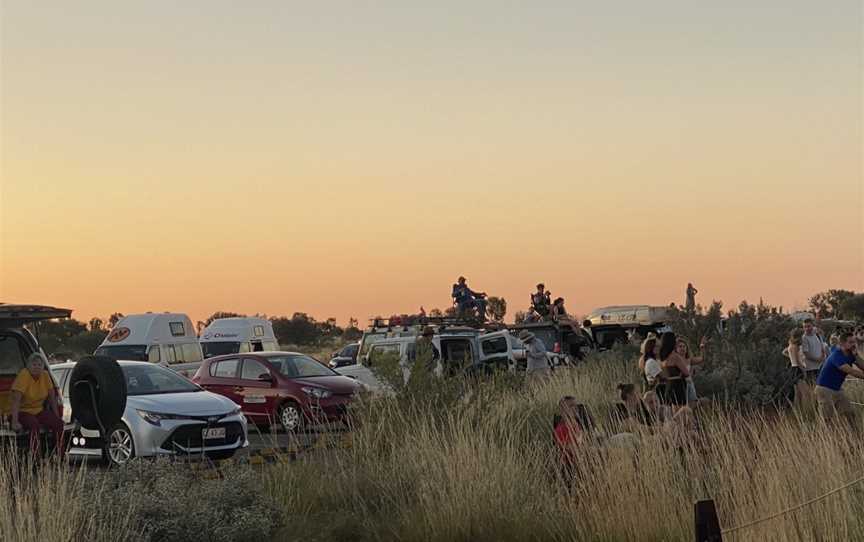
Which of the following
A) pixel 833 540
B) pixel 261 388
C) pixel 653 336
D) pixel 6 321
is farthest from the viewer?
pixel 261 388

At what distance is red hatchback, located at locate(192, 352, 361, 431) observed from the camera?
18875mm

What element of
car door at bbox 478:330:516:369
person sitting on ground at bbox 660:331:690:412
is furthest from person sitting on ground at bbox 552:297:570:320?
person sitting on ground at bbox 660:331:690:412

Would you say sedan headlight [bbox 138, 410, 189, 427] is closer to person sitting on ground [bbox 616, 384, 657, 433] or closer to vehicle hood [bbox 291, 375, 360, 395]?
vehicle hood [bbox 291, 375, 360, 395]

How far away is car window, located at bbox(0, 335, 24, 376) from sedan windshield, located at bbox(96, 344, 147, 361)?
1158cm

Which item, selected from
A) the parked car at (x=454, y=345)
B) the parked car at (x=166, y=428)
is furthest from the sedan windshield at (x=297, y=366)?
the parked car at (x=166, y=428)

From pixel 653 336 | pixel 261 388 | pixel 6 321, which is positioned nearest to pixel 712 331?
pixel 653 336

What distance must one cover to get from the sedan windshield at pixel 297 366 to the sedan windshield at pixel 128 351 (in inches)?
220

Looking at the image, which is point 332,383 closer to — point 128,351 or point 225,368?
point 225,368

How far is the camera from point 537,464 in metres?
10.5

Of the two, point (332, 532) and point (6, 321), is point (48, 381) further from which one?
point (332, 532)

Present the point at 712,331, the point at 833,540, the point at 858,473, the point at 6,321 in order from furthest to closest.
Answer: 1. the point at 712,331
2. the point at 6,321
3. the point at 858,473
4. the point at 833,540

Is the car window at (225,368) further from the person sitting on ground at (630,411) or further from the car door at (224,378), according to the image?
the person sitting on ground at (630,411)

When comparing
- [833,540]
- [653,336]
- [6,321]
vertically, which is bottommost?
[833,540]

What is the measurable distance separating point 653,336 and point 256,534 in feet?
27.9
